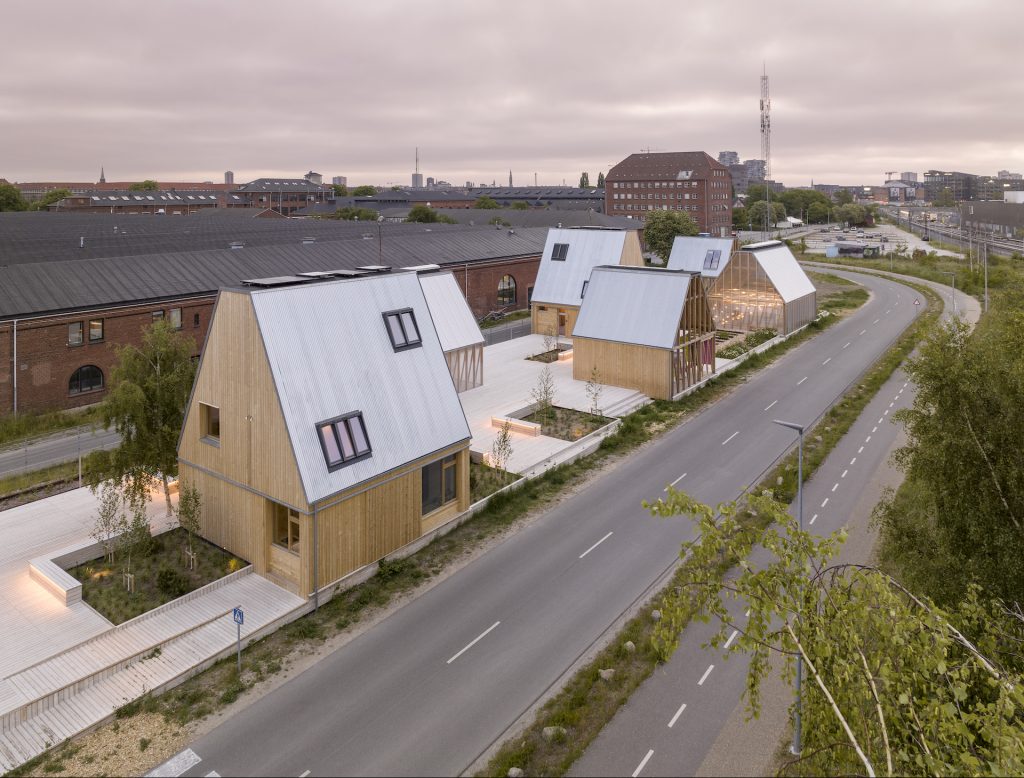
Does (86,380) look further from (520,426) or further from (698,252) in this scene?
(698,252)

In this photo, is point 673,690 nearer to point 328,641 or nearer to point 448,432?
point 328,641

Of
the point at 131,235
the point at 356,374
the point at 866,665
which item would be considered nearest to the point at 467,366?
the point at 356,374

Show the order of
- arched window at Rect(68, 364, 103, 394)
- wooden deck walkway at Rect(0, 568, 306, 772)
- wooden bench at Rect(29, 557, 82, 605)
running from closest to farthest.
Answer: wooden deck walkway at Rect(0, 568, 306, 772), wooden bench at Rect(29, 557, 82, 605), arched window at Rect(68, 364, 103, 394)

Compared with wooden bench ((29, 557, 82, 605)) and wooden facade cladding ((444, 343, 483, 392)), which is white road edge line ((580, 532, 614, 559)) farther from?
wooden facade cladding ((444, 343, 483, 392))

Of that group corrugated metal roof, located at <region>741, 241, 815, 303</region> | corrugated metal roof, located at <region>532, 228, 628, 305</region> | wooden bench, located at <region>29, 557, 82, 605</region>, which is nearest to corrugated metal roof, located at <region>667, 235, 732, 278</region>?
corrugated metal roof, located at <region>741, 241, 815, 303</region>

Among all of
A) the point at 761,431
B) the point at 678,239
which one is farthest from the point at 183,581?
the point at 678,239

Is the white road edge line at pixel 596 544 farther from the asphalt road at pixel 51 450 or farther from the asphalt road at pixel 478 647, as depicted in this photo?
the asphalt road at pixel 51 450
